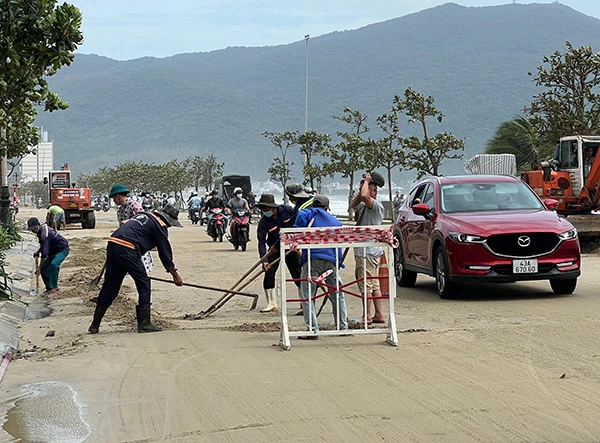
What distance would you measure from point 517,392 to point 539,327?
3.57m

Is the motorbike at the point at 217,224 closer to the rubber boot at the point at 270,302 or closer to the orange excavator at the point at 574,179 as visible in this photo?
the orange excavator at the point at 574,179

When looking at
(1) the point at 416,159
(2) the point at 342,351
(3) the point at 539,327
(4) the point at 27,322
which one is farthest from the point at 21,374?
(1) the point at 416,159

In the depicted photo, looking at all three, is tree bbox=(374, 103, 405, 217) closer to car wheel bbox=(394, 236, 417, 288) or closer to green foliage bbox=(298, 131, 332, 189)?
green foliage bbox=(298, 131, 332, 189)

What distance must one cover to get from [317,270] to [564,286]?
17.0 feet

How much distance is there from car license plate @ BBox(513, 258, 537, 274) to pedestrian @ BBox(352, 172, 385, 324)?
2.30 m

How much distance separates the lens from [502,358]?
912 centimetres

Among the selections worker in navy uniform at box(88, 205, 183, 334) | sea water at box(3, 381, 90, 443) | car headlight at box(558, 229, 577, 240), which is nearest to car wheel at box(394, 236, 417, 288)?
car headlight at box(558, 229, 577, 240)

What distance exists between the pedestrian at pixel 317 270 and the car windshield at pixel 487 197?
14.3 feet

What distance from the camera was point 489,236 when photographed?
1355 centimetres

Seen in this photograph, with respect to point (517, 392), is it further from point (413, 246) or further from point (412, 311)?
point (413, 246)

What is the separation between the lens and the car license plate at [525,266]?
1353cm

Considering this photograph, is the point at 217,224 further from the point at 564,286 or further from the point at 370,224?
the point at 370,224

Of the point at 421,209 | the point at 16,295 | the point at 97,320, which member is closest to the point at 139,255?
the point at 97,320

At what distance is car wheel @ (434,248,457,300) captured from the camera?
45.8 feet
